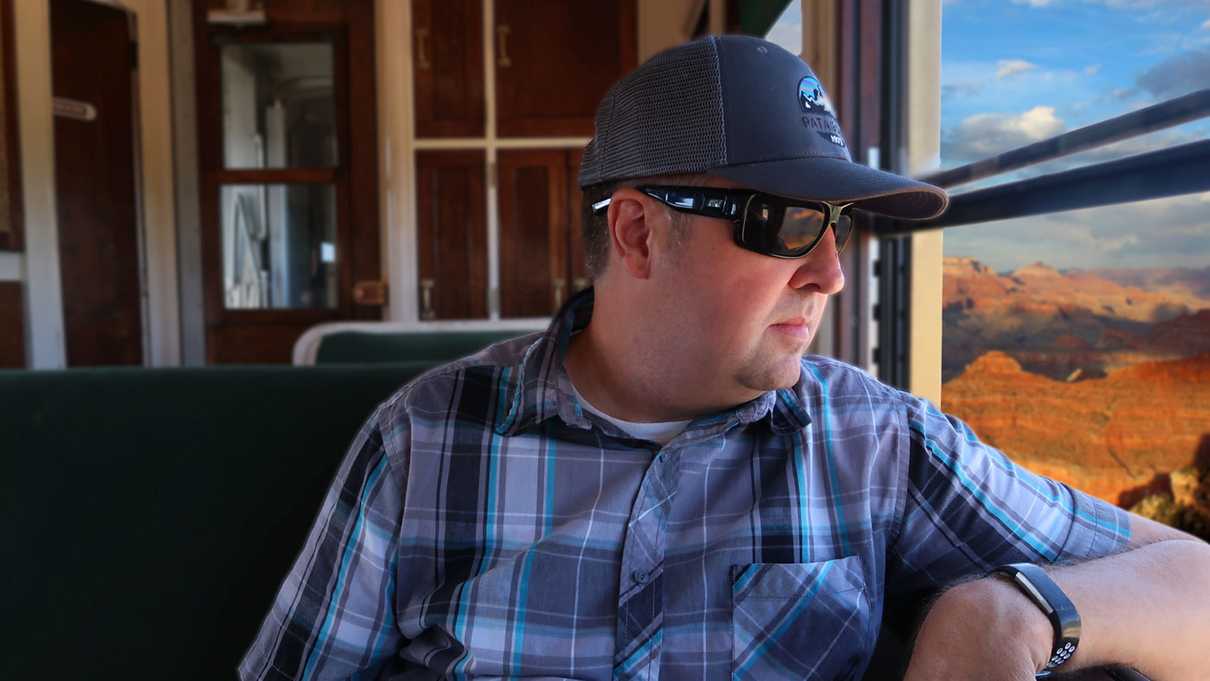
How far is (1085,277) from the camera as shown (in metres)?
1.07

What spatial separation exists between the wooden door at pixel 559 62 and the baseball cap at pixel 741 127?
319 centimetres

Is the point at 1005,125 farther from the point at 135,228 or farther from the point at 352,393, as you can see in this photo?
the point at 135,228

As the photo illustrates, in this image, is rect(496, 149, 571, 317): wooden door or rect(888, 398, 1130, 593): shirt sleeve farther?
rect(496, 149, 571, 317): wooden door

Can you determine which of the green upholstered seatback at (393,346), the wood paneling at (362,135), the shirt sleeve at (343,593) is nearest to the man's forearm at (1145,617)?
the shirt sleeve at (343,593)

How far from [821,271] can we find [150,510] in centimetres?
86

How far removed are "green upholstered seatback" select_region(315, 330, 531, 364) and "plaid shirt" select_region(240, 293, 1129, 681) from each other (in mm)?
1186

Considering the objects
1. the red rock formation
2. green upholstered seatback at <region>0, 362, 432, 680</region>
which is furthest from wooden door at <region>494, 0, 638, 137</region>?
green upholstered seatback at <region>0, 362, 432, 680</region>

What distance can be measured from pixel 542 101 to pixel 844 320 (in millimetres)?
2574

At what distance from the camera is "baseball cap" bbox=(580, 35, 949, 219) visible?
81cm

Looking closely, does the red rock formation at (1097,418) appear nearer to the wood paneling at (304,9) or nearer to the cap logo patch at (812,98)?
the cap logo patch at (812,98)

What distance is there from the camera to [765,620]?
84cm

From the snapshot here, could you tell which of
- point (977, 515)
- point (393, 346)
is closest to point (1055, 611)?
point (977, 515)

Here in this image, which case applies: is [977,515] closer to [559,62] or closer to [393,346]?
[393,346]

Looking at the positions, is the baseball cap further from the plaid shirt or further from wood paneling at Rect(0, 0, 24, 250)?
wood paneling at Rect(0, 0, 24, 250)
